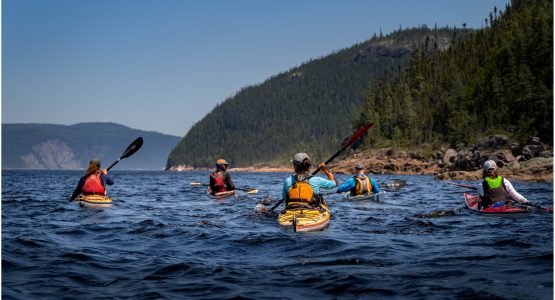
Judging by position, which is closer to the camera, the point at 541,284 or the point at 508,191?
the point at 541,284

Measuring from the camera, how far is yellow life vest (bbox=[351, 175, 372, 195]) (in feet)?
68.2

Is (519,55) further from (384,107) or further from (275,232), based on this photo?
(275,232)

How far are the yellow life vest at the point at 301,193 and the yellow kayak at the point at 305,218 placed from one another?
0.70 feet

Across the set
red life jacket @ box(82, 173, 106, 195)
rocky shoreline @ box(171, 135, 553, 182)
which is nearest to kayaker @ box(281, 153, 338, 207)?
red life jacket @ box(82, 173, 106, 195)

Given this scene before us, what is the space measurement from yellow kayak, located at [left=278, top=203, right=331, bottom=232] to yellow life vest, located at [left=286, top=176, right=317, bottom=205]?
21 cm

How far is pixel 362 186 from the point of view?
68.6 ft

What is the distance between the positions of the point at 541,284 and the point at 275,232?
6226mm

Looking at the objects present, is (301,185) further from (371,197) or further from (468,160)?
(468,160)

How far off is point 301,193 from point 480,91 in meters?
99.1

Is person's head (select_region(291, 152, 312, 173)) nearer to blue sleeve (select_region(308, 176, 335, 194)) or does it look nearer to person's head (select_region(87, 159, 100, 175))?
blue sleeve (select_region(308, 176, 335, 194))

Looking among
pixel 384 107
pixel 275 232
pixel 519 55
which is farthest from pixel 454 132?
pixel 275 232

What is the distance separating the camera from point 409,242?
10.3 metres

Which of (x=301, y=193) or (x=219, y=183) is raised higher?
(x=301, y=193)

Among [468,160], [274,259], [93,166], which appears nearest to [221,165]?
[93,166]
